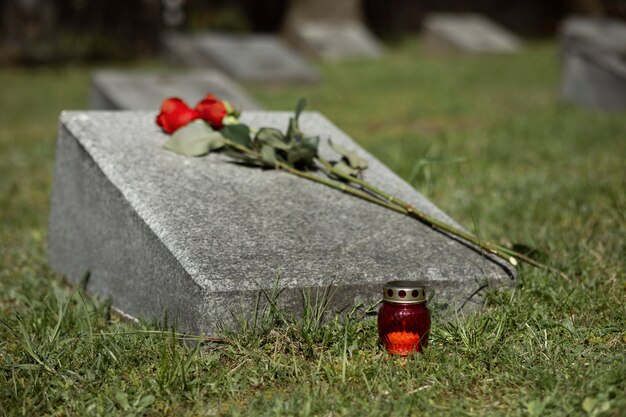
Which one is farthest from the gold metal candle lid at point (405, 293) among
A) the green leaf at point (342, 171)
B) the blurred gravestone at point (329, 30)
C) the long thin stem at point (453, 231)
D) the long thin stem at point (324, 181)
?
the blurred gravestone at point (329, 30)

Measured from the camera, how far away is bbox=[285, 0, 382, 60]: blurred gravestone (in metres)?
12.1

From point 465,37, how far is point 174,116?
10.7 meters

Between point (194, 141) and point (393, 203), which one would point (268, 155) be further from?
point (393, 203)

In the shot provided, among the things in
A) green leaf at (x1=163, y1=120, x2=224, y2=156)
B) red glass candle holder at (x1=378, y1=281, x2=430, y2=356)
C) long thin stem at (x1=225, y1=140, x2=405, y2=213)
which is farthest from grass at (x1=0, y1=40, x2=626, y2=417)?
green leaf at (x1=163, y1=120, x2=224, y2=156)

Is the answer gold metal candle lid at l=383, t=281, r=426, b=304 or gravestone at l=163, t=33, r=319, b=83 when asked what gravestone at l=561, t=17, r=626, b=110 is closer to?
gravestone at l=163, t=33, r=319, b=83

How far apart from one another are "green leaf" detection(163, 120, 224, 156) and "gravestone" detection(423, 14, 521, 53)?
397 inches

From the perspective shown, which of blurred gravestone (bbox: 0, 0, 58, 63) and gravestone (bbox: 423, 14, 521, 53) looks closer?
blurred gravestone (bbox: 0, 0, 58, 63)

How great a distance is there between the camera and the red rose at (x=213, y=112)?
2994 mm

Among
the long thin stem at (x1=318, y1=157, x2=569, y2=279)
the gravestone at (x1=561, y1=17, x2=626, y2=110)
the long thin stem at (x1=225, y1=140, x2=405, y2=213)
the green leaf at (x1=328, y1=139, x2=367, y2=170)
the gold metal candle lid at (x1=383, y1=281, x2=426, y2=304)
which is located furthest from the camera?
the gravestone at (x1=561, y1=17, x2=626, y2=110)

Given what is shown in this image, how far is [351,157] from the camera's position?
2.97 m

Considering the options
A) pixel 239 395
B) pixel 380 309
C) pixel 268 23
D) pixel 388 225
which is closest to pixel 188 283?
pixel 239 395

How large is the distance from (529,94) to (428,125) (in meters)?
2.00

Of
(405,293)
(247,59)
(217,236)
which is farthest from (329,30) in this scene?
(405,293)

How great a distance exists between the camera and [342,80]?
928 centimetres
